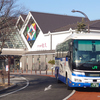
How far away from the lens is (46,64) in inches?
2399

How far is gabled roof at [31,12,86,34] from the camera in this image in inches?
2655

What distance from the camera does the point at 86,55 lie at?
610 inches

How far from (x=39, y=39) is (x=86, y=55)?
51.6 meters

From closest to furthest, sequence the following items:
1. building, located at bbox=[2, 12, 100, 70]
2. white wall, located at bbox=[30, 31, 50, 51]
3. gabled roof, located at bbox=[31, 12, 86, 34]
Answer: building, located at bbox=[2, 12, 100, 70], white wall, located at bbox=[30, 31, 50, 51], gabled roof, located at bbox=[31, 12, 86, 34]

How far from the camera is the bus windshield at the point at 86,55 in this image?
605 inches

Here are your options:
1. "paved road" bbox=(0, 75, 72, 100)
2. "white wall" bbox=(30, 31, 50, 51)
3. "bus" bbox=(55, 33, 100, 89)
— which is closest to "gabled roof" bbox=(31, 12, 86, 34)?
"white wall" bbox=(30, 31, 50, 51)

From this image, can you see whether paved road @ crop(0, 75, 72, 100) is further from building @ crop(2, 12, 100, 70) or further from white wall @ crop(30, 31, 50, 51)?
white wall @ crop(30, 31, 50, 51)

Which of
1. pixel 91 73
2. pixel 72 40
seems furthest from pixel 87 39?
pixel 91 73

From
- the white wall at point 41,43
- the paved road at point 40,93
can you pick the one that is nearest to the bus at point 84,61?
the paved road at point 40,93

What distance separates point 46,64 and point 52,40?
5.89m

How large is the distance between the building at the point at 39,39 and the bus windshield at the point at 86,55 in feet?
131

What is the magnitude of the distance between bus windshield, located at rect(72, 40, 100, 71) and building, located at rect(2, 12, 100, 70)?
4008 cm

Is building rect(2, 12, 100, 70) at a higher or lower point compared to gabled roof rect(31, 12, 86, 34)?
lower

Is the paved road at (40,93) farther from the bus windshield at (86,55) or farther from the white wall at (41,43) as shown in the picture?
the white wall at (41,43)
